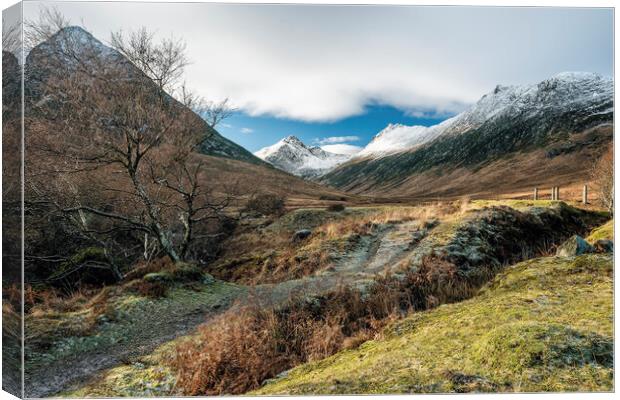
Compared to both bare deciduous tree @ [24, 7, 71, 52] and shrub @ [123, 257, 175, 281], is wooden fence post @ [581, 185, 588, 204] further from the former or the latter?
bare deciduous tree @ [24, 7, 71, 52]

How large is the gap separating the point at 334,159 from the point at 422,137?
7.64ft

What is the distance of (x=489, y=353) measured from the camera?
464 cm

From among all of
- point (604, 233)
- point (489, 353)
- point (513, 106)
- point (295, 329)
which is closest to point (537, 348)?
point (489, 353)

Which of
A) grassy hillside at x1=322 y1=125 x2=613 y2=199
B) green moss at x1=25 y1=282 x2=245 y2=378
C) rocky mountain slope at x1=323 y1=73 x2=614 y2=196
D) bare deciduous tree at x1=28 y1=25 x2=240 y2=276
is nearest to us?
green moss at x1=25 y1=282 x2=245 y2=378

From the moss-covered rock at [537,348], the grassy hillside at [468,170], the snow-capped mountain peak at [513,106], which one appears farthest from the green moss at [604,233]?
the moss-covered rock at [537,348]

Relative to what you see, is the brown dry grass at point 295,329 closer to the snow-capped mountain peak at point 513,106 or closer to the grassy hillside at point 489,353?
the grassy hillside at point 489,353

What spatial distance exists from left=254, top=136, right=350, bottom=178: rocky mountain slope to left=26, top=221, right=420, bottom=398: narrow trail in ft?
8.08

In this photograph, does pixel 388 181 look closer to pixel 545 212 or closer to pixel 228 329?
pixel 545 212

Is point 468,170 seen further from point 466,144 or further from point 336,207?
point 336,207

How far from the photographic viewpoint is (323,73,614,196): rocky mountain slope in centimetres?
761

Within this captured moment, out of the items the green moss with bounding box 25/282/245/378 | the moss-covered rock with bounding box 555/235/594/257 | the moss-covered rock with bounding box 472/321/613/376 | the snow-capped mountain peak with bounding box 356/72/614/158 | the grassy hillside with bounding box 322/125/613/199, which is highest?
the snow-capped mountain peak with bounding box 356/72/614/158

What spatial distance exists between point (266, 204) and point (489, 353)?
6.99 meters

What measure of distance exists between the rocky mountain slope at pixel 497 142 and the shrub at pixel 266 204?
1.59 m

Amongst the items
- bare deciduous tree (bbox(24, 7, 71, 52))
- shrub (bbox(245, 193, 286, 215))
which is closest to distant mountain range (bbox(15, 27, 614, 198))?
bare deciduous tree (bbox(24, 7, 71, 52))
